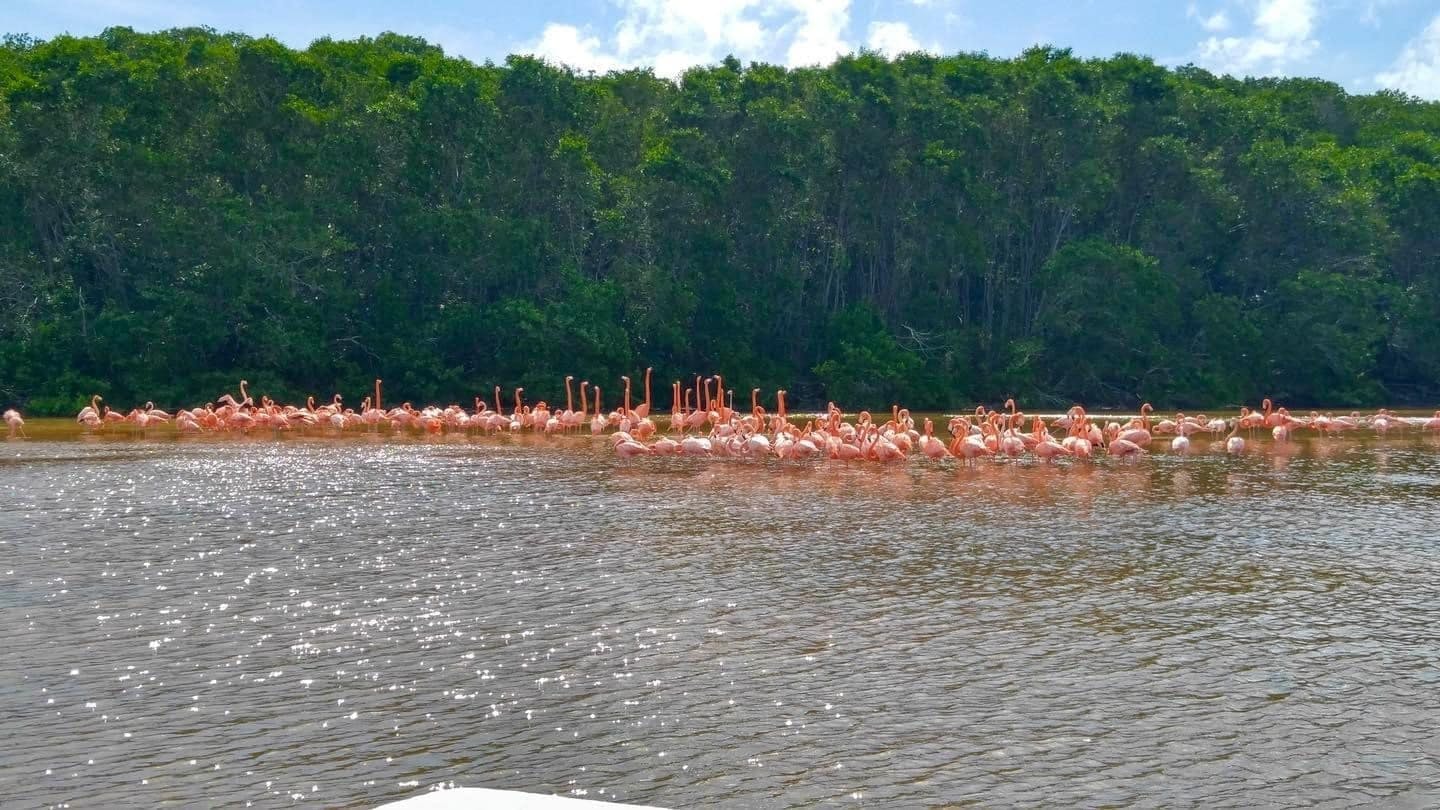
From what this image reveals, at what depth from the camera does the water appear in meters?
7.17

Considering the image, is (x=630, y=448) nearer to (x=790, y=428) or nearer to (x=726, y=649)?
(x=790, y=428)

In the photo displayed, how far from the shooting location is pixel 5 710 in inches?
324

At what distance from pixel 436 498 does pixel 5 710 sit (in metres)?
10.3

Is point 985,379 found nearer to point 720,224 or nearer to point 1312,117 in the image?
point 720,224

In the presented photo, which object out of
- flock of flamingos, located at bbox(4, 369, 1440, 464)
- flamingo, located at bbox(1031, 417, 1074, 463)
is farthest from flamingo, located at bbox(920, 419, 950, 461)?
flamingo, located at bbox(1031, 417, 1074, 463)

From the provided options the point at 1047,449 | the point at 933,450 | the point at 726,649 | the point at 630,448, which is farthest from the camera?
the point at 630,448

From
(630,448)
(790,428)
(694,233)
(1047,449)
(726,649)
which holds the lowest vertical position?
(726,649)

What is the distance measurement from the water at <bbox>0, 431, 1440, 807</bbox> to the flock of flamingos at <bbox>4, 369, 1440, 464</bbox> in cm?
543

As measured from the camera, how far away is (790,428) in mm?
26094

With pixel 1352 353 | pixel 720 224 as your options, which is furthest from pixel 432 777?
pixel 1352 353

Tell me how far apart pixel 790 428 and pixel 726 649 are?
1639 centimetres

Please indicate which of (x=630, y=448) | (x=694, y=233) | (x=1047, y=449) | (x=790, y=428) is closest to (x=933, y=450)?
(x=1047, y=449)

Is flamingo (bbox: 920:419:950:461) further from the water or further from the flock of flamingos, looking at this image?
the water

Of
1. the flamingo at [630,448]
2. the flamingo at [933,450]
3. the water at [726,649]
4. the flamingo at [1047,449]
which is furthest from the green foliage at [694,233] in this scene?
the water at [726,649]
